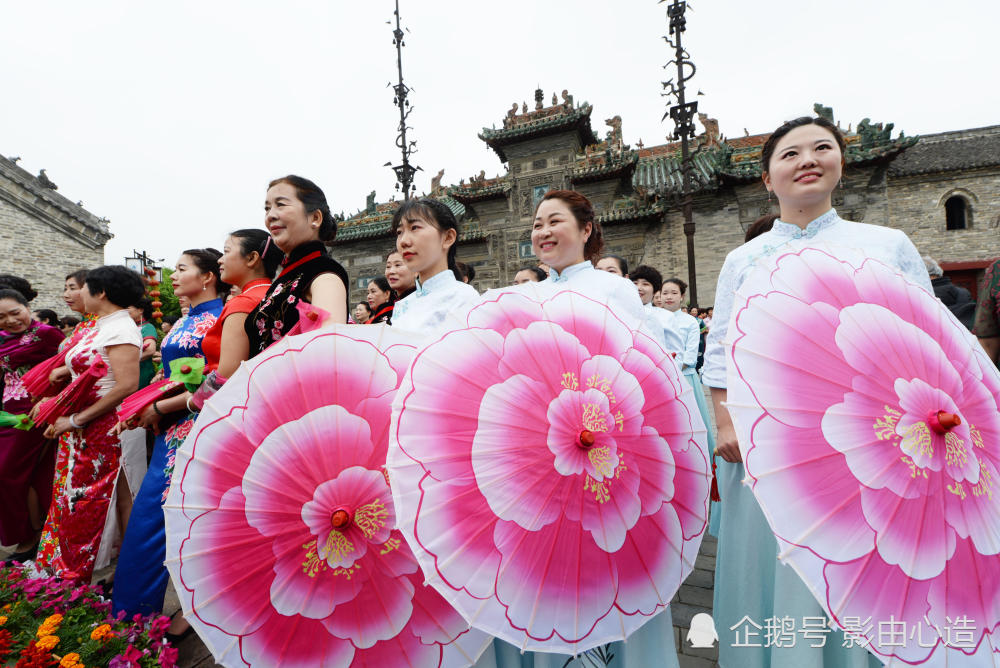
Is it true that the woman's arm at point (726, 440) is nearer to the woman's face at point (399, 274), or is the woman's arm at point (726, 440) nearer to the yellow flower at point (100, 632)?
the woman's face at point (399, 274)

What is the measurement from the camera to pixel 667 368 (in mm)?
1521

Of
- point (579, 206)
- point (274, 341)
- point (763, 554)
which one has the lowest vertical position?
point (763, 554)

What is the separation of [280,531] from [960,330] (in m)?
2.19

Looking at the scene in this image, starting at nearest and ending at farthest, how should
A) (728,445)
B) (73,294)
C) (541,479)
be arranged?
1. (541,479)
2. (728,445)
3. (73,294)

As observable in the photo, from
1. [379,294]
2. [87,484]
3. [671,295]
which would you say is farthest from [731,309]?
[379,294]

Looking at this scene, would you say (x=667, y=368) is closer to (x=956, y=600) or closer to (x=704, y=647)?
(x=956, y=600)

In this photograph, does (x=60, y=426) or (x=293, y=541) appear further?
(x=60, y=426)

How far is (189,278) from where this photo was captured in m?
2.76

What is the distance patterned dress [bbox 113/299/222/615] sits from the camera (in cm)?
244

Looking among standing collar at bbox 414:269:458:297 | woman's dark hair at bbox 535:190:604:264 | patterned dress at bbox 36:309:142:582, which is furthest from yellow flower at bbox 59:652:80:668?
woman's dark hair at bbox 535:190:604:264

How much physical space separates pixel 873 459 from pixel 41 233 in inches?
1242

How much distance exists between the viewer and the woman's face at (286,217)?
1.96 meters

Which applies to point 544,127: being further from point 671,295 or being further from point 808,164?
point 808,164

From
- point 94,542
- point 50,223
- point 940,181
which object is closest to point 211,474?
point 94,542
